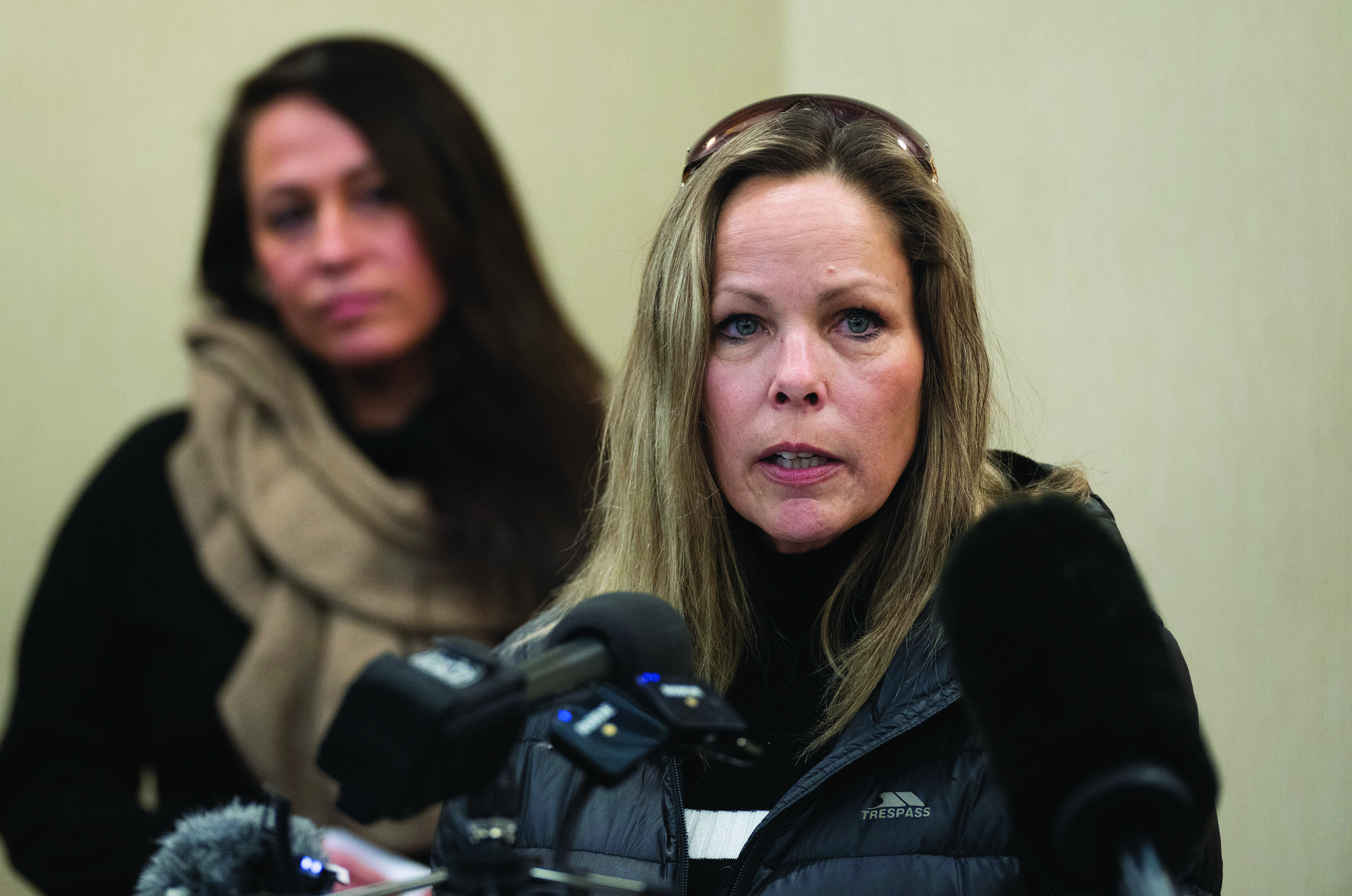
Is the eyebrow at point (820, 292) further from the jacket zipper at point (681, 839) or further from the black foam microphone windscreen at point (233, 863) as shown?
the black foam microphone windscreen at point (233, 863)

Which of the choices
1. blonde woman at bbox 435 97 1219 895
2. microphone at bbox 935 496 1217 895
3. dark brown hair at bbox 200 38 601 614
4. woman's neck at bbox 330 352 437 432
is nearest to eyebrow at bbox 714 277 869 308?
blonde woman at bbox 435 97 1219 895

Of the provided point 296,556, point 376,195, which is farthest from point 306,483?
point 376,195

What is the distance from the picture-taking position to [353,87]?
2373mm

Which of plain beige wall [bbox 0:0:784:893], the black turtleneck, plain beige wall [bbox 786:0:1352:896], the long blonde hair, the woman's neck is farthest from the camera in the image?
plain beige wall [bbox 0:0:784:893]

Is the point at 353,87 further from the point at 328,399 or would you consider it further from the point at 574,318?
the point at 574,318

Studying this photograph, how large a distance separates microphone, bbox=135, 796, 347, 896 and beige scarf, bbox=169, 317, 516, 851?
4.54 feet

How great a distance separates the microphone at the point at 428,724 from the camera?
614 millimetres

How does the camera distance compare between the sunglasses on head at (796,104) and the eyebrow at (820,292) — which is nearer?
the eyebrow at (820,292)

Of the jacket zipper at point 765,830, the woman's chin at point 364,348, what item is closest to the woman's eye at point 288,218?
the woman's chin at point 364,348

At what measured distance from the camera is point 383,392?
2520mm

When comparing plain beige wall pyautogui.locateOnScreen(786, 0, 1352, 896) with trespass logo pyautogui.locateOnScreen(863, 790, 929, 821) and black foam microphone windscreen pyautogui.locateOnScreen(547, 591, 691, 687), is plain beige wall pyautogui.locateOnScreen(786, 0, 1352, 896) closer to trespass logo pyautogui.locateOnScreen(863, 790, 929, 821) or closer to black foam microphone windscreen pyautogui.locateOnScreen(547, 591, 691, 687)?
trespass logo pyautogui.locateOnScreen(863, 790, 929, 821)

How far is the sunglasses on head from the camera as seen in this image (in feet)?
4.66

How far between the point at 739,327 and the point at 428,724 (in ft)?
2.67

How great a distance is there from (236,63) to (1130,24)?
6.65ft
